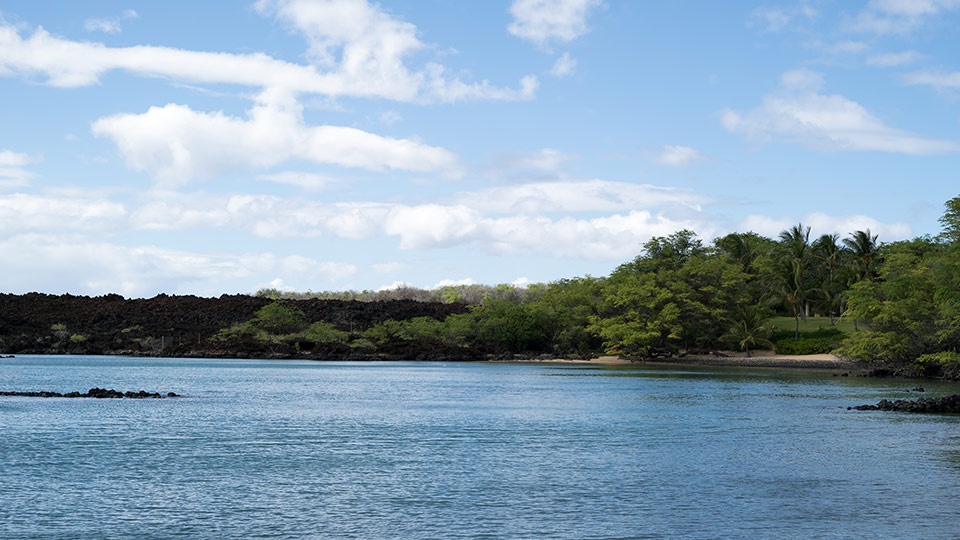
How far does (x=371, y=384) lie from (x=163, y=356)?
86.6 m

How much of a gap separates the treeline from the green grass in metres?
0.77

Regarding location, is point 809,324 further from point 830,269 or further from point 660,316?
point 660,316

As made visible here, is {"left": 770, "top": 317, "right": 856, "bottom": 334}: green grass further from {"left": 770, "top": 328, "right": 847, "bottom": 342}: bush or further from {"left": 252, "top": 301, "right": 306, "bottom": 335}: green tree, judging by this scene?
{"left": 252, "top": 301, "right": 306, "bottom": 335}: green tree

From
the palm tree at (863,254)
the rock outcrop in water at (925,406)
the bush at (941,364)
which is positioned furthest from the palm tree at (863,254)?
the rock outcrop in water at (925,406)

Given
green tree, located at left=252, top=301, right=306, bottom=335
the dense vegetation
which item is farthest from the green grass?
Answer: green tree, located at left=252, top=301, right=306, bottom=335

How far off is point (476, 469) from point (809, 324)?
104 metres

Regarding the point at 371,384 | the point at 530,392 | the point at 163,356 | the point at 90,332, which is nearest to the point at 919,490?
the point at 530,392

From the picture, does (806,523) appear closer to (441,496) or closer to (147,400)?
(441,496)

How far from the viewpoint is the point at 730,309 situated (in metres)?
118

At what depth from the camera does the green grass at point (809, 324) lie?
11917 centimetres

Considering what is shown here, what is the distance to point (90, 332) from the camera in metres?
173

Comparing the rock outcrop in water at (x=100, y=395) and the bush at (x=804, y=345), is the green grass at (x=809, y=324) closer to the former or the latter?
the bush at (x=804, y=345)

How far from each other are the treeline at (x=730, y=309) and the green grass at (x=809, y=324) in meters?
0.77

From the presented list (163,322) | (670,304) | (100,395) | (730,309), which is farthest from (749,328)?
(163,322)
